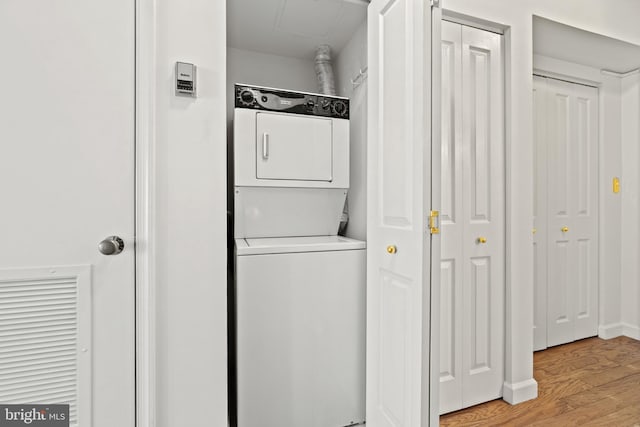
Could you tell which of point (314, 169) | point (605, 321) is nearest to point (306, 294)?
point (314, 169)

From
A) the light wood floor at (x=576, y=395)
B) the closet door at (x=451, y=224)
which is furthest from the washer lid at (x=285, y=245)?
the light wood floor at (x=576, y=395)

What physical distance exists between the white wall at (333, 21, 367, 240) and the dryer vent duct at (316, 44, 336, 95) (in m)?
0.11

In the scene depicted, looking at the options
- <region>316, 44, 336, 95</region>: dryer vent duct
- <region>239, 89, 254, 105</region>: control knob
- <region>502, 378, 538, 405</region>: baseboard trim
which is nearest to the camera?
<region>239, 89, 254, 105</region>: control knob

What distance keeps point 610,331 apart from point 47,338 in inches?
157

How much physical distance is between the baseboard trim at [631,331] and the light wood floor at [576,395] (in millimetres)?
268

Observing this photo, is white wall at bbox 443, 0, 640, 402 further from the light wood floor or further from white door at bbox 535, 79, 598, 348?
white door at bbox 535, 79, 598, 348

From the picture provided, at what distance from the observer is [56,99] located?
110 centimetres

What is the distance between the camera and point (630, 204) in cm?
289

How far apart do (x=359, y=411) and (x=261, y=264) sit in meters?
0.90

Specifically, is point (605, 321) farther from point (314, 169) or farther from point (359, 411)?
point (314, 169)

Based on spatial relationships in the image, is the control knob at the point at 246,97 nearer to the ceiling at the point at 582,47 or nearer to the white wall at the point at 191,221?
the white wall at the point at 191,221

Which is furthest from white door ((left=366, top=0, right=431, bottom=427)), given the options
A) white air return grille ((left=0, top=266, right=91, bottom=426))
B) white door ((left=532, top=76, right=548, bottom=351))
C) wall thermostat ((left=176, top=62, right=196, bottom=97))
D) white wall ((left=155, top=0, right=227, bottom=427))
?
white door ((left=532, top=76, right=548, bottom=351))

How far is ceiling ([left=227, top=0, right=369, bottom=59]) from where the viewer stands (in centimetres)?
A: 173

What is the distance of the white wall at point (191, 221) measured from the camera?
116cm
